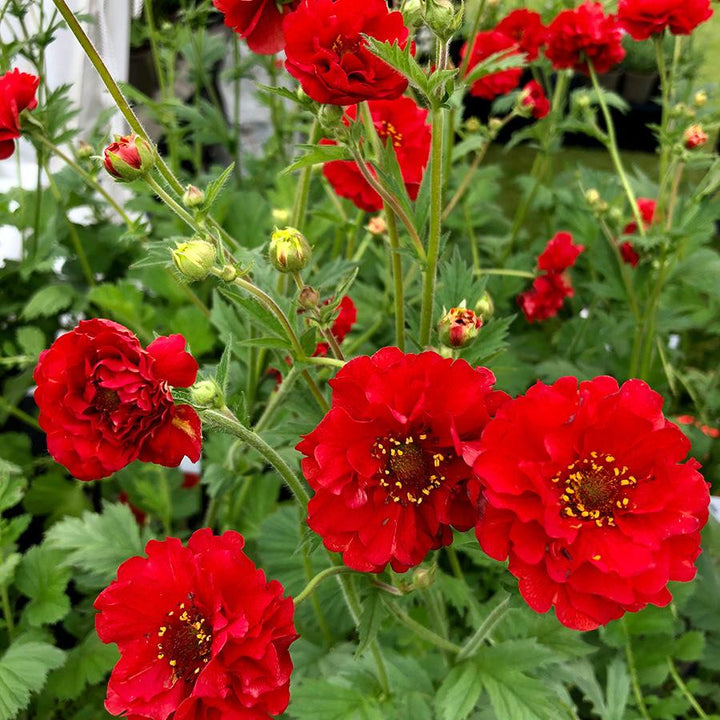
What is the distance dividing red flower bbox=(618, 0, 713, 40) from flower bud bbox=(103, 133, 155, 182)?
76 centimetres

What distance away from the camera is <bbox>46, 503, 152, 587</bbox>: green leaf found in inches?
39.4

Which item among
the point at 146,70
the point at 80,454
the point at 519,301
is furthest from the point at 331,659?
the point at 146,70

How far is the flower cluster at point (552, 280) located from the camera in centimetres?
120

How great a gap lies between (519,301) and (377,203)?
1.65 ft

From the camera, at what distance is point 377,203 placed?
→ 35.2 inches

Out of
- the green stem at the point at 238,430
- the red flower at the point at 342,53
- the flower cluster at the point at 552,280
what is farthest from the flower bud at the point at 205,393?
the flower cluster at the point at 552,280

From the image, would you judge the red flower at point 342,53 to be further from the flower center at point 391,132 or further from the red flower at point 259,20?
the flower center at point 391,132

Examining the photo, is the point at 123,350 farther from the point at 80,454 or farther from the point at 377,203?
the point at 377,203

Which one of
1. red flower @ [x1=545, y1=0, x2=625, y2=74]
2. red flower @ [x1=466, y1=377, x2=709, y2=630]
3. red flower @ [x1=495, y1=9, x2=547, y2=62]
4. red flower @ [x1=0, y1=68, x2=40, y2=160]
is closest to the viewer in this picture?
red flower @ [x1=466, y1=377, x2=709, y2=630]

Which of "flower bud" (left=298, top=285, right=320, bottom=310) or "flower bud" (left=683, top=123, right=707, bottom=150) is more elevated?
"flower bud" (left=683, top=123, right=707, bottom=150)

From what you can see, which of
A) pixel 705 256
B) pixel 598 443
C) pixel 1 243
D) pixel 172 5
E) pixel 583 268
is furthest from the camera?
pixel 172 5

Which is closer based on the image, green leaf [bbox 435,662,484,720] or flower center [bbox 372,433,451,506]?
flower center [bbox 372,433,451,506]

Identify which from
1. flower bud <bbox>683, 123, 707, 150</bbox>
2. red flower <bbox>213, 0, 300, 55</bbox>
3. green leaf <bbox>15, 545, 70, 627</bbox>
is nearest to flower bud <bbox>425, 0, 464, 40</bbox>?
red flower <bbox>213, 0, 300, 55</bbox>

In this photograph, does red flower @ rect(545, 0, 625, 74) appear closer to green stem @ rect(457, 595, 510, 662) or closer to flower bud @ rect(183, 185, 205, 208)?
flower bud @ rect(183, 185, 205, 208)
